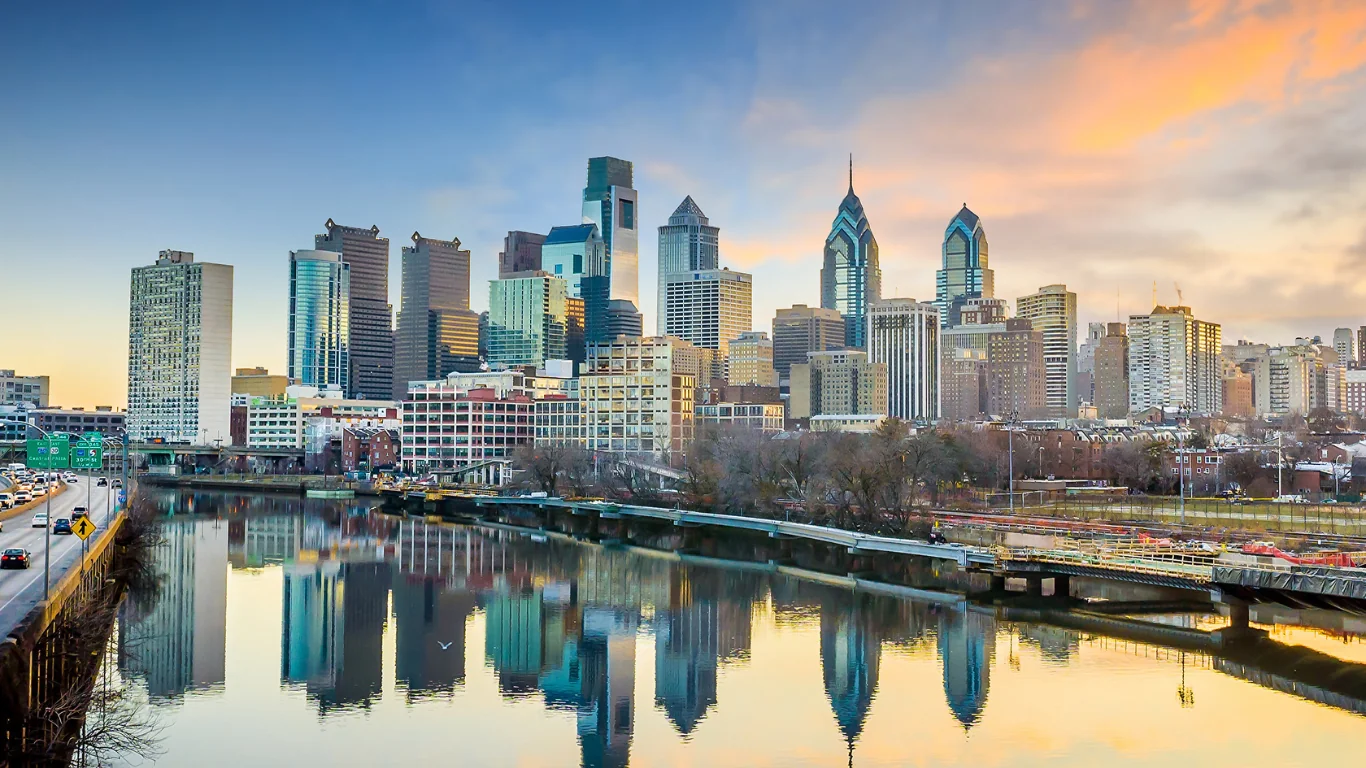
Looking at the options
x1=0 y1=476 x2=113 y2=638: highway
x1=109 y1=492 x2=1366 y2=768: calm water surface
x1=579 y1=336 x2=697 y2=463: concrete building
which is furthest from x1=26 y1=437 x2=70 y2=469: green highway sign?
x1=579 y1=336 x2=697 y2=463: concrete building

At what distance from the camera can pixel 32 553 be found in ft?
189

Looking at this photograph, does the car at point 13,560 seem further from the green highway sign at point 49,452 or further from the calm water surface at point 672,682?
the green highway sign at point 49,452

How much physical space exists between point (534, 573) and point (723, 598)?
52.2 ft

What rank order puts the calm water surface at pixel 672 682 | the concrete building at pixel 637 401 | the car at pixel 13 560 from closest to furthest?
the calm water surface at pixel 672 682, the car at pixel 13 560, the concrete building at pixel 637 401

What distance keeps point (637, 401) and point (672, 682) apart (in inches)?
4778

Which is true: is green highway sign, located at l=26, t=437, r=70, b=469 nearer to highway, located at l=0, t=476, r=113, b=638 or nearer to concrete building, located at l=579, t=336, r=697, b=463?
highway, located at l=0, t=476, r=113, b=638

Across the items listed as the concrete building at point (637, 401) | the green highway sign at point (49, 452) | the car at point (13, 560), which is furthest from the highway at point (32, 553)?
the concrete building at point (637, 401)

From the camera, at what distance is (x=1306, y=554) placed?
58.0 m

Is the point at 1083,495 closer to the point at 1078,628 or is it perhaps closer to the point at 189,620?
the point at 1078,628

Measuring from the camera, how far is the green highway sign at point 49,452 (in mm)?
71188

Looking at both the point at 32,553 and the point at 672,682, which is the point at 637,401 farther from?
the point at 672,682

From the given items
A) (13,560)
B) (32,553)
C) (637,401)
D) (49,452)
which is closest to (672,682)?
(13,560)

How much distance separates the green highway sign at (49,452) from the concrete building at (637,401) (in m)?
94.3

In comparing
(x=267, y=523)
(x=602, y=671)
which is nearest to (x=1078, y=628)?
(x=602, y=671)
